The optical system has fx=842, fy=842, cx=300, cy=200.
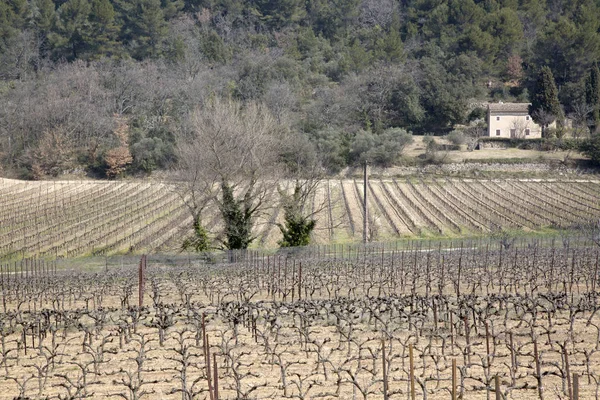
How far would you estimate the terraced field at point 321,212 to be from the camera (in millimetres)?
38062

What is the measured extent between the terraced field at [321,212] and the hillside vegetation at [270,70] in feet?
25.4

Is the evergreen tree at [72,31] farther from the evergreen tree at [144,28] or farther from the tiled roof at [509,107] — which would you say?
the tiled roof at [509,107]

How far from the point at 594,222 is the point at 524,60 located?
51398mm

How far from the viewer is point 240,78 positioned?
79.2 metres

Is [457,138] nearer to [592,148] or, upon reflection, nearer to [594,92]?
[592,148]

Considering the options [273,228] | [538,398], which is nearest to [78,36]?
[273,228]

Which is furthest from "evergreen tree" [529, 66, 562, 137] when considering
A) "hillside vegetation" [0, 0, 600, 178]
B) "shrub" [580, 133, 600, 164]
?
"shrub" [580, 133, 600, 164]

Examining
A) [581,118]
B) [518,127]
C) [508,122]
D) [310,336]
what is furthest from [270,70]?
[310,336]

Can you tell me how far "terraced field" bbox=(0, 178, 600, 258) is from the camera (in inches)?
1499

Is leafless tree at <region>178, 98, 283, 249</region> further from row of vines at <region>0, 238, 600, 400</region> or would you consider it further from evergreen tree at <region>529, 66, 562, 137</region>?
evergreen tree at <region>529, 66, 562, 137</region>

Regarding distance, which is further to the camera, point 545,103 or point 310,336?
point 545,103

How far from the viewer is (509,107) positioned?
70625 millimetres

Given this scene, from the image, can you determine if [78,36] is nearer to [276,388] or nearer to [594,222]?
[594,222]

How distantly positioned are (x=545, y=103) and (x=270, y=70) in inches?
999
